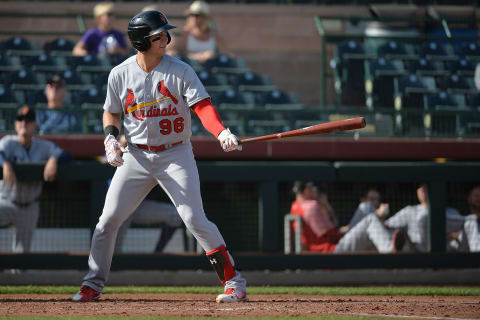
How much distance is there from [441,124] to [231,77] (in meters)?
2.99

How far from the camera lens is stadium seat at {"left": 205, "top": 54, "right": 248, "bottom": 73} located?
11.1 m

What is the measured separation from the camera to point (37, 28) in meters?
13.7

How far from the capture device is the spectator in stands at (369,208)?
25.2ft

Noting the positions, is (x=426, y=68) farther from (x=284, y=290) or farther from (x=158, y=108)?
(x=158, y=108)

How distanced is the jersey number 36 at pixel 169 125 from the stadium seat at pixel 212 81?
533 centimetres

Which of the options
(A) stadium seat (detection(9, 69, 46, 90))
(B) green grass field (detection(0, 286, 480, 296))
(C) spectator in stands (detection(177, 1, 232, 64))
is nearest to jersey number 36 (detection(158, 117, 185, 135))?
(B) green grass field (detection(0, 286, 480, 296))

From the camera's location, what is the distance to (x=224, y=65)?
37.3 feet

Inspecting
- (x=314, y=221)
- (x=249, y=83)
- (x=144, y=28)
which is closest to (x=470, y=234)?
(x=314, y=221)

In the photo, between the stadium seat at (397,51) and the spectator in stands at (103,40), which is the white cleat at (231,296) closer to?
the spectator in stands at (103,40)

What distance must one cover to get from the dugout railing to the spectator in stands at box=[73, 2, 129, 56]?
3.65m

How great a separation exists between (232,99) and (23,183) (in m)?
3.67

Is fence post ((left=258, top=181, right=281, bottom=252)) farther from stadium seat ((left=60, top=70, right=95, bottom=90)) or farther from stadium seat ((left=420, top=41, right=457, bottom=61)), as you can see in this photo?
stadium seat ((left=420, top=41, right=457, bottom=61))

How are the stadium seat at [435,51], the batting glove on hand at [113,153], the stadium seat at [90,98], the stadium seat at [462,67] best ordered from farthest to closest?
the stadium seat at [435,51], the stadium seat at [462,67], the stadium seat at [90,98], the batting glove on hand at [113,153]

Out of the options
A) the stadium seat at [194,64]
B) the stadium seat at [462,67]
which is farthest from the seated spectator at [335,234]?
the stadium seat at [462,67]
